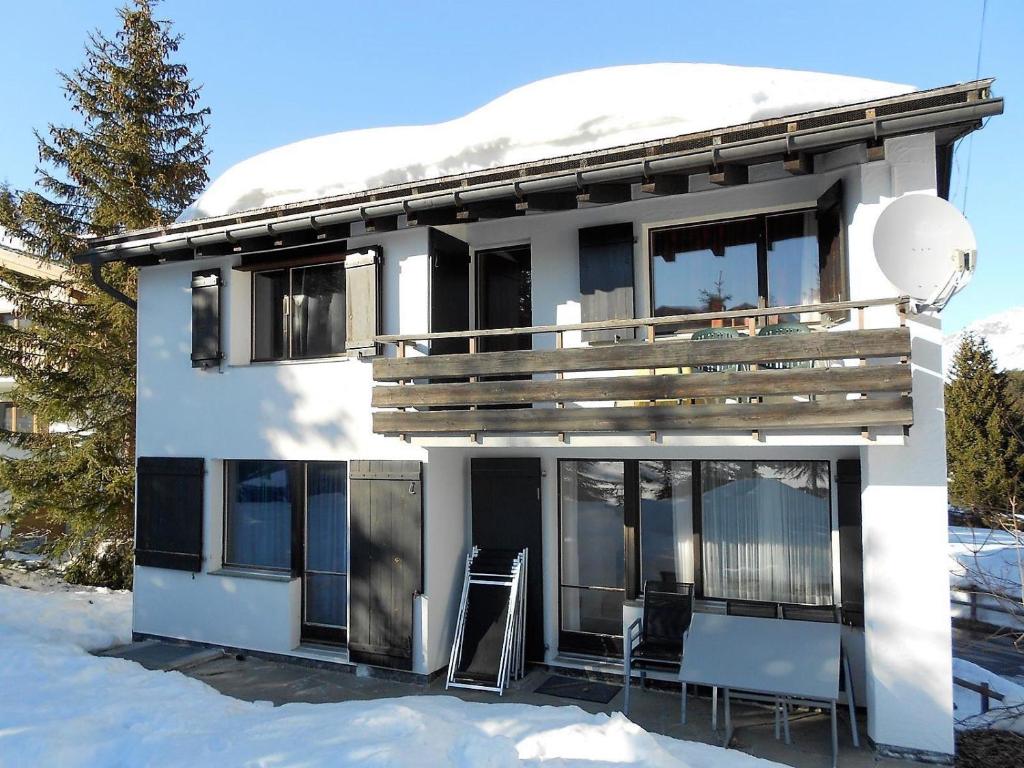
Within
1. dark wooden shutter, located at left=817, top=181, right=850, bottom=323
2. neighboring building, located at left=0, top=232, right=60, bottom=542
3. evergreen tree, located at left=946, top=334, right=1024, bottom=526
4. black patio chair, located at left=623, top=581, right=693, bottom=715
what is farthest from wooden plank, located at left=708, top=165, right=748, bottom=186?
neighboring building, located at left=0, top=232, right=60, bottom=542

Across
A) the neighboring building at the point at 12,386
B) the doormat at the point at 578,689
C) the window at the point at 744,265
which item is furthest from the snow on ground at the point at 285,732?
the neighboring building at the point at 12,386

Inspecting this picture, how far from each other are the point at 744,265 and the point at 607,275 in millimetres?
1437

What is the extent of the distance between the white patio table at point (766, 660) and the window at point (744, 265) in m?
3.01

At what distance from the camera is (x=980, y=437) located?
61.2ft

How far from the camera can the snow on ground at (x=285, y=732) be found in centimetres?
482

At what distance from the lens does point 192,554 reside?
9211mm

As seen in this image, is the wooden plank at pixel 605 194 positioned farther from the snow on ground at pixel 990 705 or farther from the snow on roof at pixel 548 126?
the snow on ground at pixel 990 705

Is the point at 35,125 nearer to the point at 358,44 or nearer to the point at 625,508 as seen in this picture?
the point at 358,44

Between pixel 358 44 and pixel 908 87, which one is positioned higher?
pixel 358 44

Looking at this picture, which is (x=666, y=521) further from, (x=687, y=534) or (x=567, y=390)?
(x=567, y=390)

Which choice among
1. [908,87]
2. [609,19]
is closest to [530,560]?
[908,87]

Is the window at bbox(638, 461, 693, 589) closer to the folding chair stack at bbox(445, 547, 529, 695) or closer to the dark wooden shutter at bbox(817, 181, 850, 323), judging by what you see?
the folding chair stack at bbox(445, 547, 529, 695)

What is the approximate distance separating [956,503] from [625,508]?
49.7 ft

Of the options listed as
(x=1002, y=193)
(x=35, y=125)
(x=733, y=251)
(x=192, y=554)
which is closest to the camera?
(x=733, y=251)
